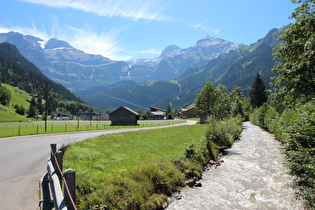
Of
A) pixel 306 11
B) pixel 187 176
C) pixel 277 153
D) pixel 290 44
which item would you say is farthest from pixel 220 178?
pixel 306 11

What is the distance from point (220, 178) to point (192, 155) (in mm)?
3232

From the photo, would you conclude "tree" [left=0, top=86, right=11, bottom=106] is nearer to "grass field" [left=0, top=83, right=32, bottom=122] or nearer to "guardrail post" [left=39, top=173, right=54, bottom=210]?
"grass field" [left=0, top=83, right=32, bottom=122]

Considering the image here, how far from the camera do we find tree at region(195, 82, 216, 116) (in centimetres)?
6725

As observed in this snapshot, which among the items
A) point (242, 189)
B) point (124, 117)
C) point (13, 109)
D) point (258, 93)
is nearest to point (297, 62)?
point (242, 189)

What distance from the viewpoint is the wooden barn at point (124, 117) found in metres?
80.8

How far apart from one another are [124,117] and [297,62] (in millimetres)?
68588

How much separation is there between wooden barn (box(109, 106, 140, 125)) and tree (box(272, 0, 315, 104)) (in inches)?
2468

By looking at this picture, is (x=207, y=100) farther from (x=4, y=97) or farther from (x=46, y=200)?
(x=4, y=97)

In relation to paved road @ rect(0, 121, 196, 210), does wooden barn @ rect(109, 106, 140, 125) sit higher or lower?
higher

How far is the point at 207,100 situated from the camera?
68438 millimetres

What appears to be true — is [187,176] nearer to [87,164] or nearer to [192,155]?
[192,155]

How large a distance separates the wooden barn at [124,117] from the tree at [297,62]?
62689 millimetres

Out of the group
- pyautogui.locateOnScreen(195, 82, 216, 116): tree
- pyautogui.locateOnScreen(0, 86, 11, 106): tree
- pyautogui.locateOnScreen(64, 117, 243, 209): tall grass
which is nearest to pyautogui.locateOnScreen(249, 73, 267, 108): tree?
pyautogui.locateOnScreen(195, 82, 216, 116): tree

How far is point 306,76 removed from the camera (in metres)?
21.0
